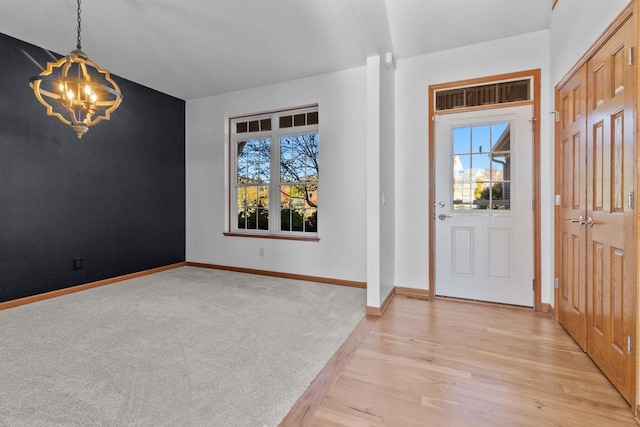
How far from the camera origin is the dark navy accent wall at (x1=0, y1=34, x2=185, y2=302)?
333cm

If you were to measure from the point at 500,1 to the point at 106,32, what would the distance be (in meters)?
3.84

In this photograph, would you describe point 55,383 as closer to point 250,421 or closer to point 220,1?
point 250,421

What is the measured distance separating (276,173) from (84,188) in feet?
8.23

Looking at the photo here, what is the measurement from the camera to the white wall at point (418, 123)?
326 cm

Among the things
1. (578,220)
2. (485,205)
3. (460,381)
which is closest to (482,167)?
(485,205)

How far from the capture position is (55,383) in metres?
1.85

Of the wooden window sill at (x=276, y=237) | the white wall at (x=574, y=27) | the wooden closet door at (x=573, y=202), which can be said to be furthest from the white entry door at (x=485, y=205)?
the wooden window sill at (x=276, y=237)

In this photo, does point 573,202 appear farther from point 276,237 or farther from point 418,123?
point 276,237

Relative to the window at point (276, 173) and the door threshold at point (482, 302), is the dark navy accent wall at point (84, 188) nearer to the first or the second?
the window at point (276, 173)

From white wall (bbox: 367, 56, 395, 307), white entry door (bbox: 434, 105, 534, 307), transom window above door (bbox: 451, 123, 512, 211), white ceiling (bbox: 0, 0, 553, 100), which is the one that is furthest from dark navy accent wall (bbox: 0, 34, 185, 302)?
transom window above door (bbox: 451, 123, 512, 211)

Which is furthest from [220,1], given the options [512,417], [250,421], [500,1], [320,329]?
[512,417]

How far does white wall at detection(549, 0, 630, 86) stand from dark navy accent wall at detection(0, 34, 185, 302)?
4.76 meters

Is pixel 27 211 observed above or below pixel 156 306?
above

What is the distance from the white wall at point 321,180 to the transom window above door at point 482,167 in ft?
3.76
